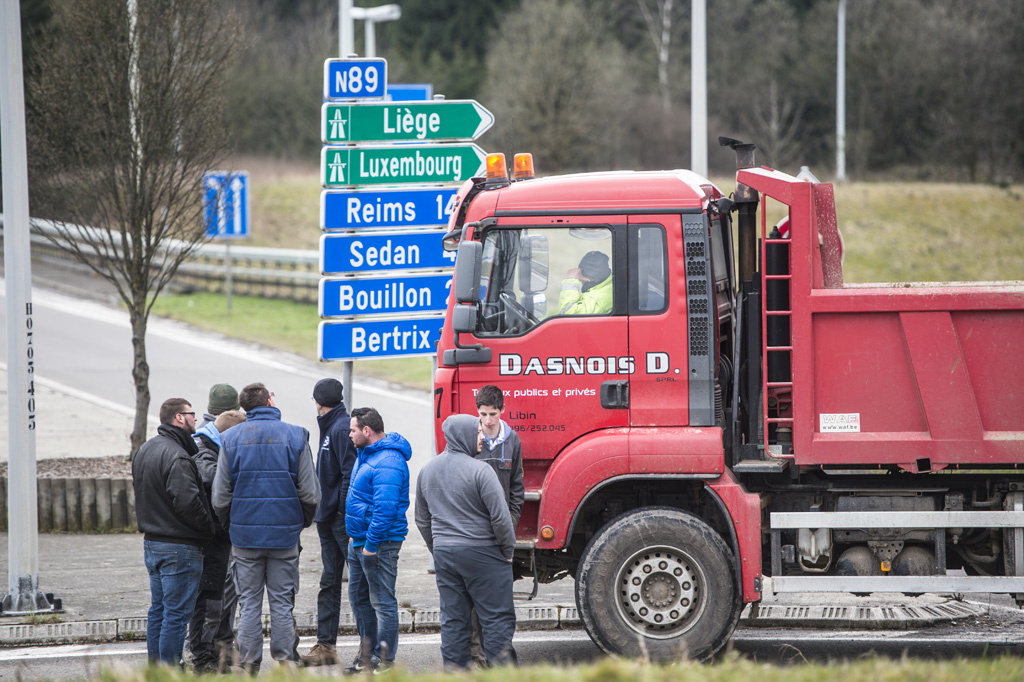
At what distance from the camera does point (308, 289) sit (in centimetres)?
2545

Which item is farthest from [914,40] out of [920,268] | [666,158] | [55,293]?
[55,293]

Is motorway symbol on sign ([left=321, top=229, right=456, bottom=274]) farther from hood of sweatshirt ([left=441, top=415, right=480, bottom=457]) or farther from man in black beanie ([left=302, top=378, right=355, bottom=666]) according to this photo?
hood of sweatshirt ([left=441, top=415, right=480, bottom=457])

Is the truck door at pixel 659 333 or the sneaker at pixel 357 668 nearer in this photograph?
the sneaker at pixel 357 668

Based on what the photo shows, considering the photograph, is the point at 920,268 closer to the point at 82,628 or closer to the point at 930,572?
the point at 930,572

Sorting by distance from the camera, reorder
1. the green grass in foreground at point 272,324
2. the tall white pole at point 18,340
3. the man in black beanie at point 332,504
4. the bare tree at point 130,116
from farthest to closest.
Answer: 1. the green grass in foreground at point 272,324
2. the bare tree at point 130,116
3. the tall white pole at point 18,340
4. the man in black beanie at point 332,504

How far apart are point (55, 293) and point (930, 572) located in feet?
77.0

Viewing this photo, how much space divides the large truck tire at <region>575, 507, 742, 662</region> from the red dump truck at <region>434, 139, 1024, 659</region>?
13 mm

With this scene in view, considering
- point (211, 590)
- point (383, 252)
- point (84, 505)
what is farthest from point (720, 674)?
point (84, 505)

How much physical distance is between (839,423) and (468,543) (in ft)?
7.97

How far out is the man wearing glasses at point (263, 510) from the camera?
6.37 metres

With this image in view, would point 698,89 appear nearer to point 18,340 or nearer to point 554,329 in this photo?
point 554,329

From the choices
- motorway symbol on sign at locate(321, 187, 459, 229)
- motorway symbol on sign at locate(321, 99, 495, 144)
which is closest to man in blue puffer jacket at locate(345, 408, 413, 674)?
motorway symbol on sign at locate(321, 187, 459, 229)

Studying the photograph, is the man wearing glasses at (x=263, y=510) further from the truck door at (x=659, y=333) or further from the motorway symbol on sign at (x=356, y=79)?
the motorway symbol on sign at (x=356, y=79)

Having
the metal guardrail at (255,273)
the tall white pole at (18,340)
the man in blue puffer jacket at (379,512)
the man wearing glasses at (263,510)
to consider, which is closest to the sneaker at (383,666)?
the man in blue puffer jacket at (379,512)
